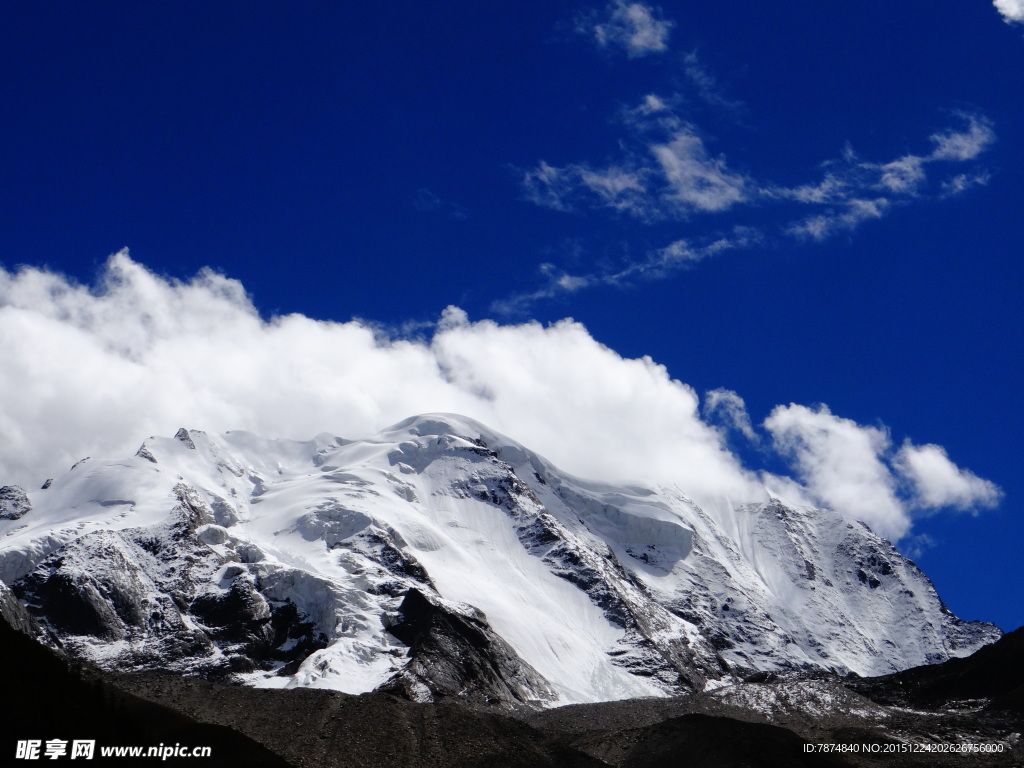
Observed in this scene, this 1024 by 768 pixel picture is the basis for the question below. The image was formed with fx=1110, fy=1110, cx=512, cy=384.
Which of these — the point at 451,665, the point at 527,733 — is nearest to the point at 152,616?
the point at 451,665

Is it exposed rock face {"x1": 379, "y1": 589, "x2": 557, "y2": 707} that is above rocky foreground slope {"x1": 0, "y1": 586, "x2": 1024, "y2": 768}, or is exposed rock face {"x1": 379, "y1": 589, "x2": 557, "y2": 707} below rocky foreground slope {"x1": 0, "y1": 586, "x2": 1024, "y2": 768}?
above

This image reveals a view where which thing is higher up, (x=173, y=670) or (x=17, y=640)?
(x=173, y=670)

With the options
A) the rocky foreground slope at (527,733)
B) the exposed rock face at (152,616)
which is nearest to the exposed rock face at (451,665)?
→ the exposed rock face at (152,616)

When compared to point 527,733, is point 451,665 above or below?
above

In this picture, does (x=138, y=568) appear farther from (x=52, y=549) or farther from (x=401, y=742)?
(x=401, y=742)

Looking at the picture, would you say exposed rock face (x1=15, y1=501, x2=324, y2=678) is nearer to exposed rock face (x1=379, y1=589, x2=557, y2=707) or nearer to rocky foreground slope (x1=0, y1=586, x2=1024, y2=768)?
exposed rock face (x1=379, y1=589, x2=557, y2=707)

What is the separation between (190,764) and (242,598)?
118752 millimetres

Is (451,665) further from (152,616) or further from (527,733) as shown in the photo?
(527,733)

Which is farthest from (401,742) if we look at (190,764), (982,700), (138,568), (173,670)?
(138,568)

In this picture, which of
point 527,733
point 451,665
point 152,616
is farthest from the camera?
point 152,616

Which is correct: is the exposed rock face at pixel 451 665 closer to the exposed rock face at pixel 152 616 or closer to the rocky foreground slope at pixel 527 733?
the exposed rock face at pixel 152 616

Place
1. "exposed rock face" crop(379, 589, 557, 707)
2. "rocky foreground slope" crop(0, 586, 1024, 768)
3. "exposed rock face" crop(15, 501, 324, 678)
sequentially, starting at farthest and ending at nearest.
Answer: "exposed rock face" crop(15, 501, 324, 678) < "exposed rock face" crop(379, 589, 557, 707) < "rocky foreground slope" crop(0, 586, 1024, 768)

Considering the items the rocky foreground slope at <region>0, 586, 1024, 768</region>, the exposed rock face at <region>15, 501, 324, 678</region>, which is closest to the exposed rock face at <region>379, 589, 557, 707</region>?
the exposed rock face at <region>15, 501, 324, 678</region>

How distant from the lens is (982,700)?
494ft
